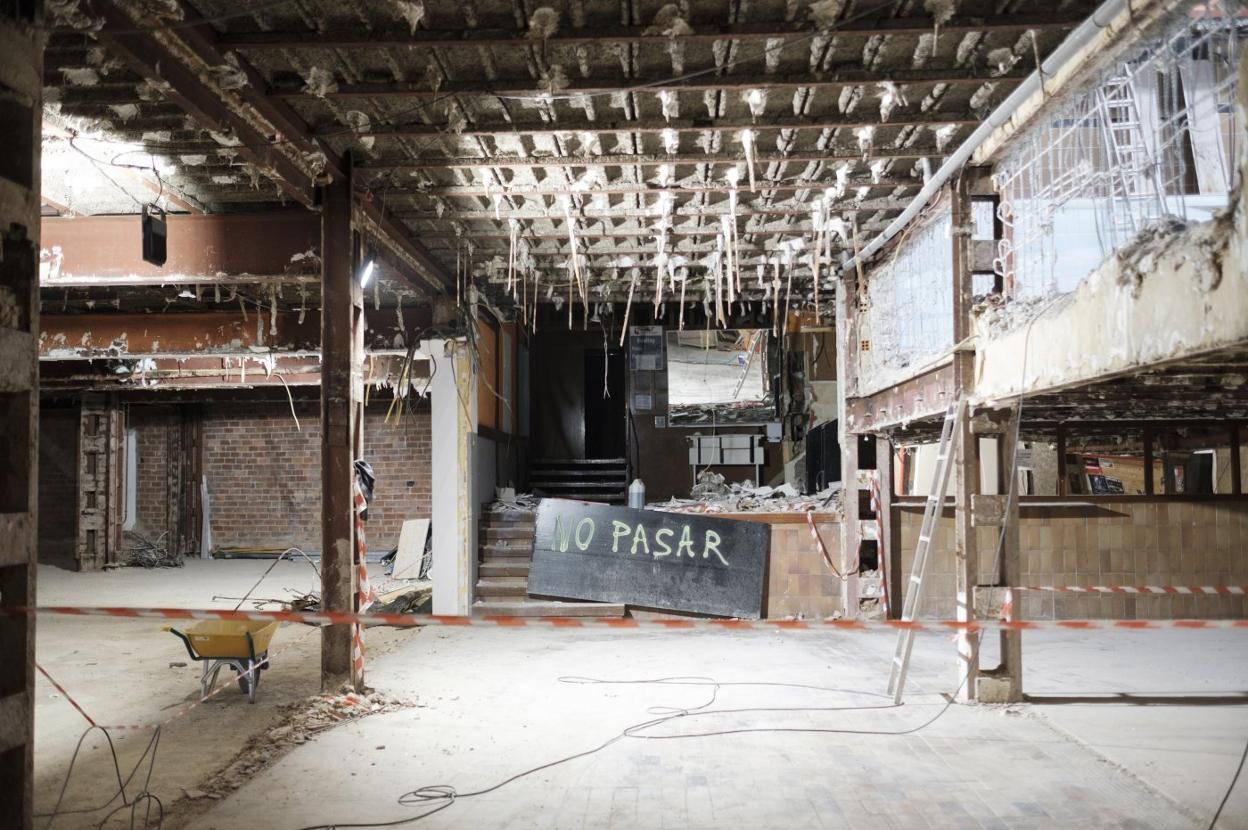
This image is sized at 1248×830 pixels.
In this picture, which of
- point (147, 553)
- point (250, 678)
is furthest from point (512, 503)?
point (147, 553)

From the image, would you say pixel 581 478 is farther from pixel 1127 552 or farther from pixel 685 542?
pixel 1127 552

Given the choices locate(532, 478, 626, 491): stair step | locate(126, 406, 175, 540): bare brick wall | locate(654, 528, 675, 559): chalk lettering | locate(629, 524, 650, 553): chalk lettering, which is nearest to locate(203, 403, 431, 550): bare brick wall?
locate(126, 406, 175, 540): bare brick wall

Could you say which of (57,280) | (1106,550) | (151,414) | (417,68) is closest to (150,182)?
(57,280)

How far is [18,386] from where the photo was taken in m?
3.03

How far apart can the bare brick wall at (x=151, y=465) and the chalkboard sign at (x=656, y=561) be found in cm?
921

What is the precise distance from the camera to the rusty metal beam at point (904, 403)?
6227 mm

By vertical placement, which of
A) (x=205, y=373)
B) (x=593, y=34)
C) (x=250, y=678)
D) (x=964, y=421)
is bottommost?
(x=250, y=678)

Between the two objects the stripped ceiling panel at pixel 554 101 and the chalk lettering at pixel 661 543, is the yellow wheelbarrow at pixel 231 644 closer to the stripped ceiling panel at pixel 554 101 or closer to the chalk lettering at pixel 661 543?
the stripped ceiling panel at pixel 554 101

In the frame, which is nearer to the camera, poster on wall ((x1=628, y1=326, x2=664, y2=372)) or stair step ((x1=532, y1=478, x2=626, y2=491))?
stair step ((x1=532, y1=478, x2=626, y2=491))

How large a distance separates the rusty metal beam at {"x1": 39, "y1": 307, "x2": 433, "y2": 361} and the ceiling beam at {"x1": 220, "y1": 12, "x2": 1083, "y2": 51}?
521 centimetres

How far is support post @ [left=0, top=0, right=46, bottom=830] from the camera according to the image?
300 cm

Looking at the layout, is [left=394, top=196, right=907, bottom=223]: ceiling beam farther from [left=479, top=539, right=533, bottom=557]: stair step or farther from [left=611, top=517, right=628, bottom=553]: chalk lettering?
[left=479, top=539, right=533, bottom=557]: stair step

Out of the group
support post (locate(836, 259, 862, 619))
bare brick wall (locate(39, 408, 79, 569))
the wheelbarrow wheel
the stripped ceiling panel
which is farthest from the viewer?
bare brick wall (locate(39, 408, 79, 569))

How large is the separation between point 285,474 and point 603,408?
5.84 m
